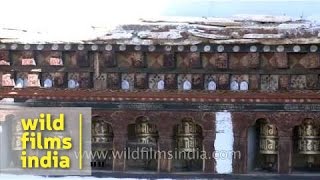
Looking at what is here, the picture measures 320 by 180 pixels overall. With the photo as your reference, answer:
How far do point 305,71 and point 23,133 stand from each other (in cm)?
309

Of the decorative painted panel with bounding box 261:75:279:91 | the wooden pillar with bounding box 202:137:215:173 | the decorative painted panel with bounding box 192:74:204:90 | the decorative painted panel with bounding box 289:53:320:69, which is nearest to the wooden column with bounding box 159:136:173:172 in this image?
the wooden pillar with bounding box 202:137:215:173

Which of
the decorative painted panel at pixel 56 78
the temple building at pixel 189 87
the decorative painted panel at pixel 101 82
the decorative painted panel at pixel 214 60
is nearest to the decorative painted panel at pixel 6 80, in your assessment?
the temple building at pixel 189 87

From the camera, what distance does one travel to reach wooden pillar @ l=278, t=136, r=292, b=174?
6148 mm

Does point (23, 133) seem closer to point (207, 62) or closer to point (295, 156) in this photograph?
point (207, 62)

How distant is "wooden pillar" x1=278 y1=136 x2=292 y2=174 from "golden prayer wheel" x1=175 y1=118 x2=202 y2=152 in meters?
0.88

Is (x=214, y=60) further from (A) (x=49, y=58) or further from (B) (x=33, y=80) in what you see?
(B) (x=33, y=80)

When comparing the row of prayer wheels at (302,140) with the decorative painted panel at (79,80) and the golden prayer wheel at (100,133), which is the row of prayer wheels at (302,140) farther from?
the decorative painted panel at (79,80)

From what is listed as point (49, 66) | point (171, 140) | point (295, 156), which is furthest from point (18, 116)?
point (295, 156)

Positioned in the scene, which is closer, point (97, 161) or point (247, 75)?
point (247, 75)

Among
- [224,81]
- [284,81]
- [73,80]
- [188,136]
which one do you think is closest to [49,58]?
[73,80]

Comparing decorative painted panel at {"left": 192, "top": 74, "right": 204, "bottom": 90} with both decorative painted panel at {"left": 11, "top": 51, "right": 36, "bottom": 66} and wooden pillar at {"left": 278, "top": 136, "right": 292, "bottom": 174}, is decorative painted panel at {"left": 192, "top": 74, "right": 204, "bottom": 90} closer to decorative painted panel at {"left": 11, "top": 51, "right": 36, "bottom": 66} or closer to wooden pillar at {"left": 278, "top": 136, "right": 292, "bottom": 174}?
wooden pillar at {"left": 278, "top": 136, "right": 292, "bottom": 174}

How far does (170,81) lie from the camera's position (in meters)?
6.27

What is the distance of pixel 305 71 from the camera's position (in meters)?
6.02

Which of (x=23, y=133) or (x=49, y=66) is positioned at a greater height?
(x=49, y=66)
